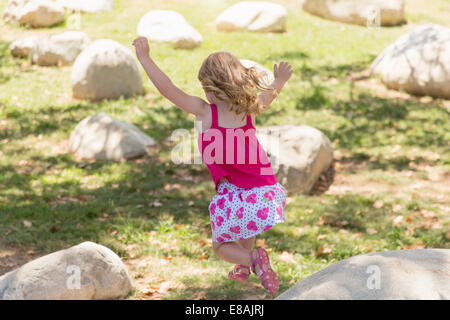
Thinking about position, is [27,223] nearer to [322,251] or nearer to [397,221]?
[322,251]

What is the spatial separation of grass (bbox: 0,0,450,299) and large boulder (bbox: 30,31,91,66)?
9.4 inches

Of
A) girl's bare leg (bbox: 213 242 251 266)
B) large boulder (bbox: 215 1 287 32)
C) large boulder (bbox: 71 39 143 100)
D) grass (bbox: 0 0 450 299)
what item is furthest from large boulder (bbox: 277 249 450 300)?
large boulder (bbox: 215 1 287 32)

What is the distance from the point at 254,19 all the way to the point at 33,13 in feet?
18.0

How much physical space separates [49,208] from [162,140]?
2.58 meters

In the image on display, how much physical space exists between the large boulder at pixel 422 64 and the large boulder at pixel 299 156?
3.40 meters

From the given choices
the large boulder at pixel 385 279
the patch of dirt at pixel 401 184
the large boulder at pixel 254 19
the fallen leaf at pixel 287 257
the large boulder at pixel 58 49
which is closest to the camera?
the large boulder at pixel 385 279

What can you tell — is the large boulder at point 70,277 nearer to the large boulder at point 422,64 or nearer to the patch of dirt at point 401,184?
the patch of dirt at point 401,184

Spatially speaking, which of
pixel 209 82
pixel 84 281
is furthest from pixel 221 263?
pixel 209 82

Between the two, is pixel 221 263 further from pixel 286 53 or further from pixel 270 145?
pixel 286 53

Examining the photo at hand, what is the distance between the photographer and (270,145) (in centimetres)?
701

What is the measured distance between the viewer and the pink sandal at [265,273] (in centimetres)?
332

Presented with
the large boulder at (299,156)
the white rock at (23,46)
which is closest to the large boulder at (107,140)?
the large boulder at (299,156)

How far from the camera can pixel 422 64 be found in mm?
9789

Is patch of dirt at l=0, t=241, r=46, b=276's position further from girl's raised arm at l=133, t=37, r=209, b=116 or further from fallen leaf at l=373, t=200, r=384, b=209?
fallen leaf at l=373, t=200, r=384, b=209
